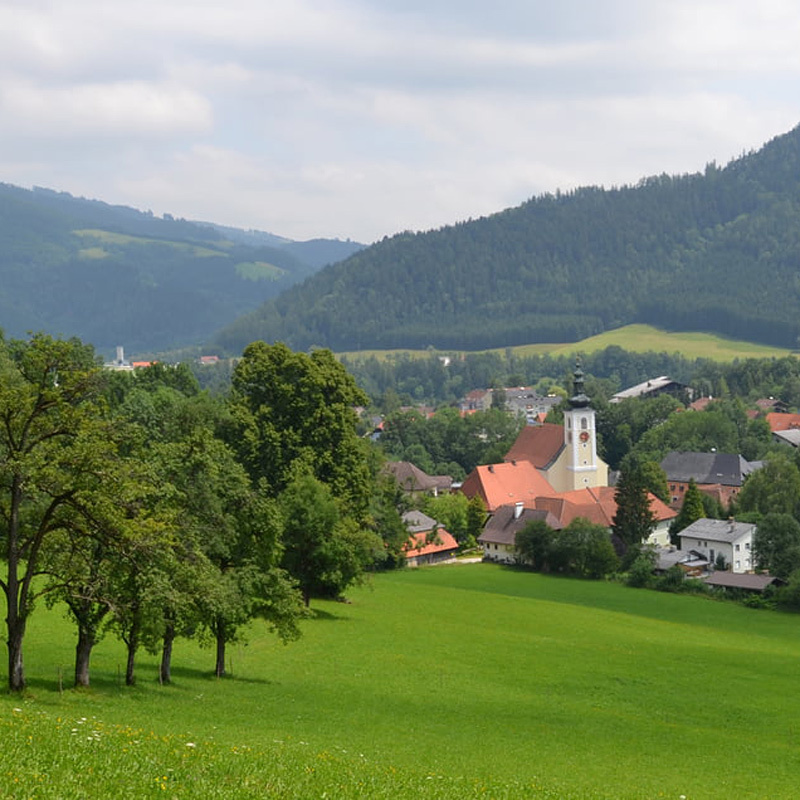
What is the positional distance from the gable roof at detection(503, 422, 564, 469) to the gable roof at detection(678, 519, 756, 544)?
70.8 feet

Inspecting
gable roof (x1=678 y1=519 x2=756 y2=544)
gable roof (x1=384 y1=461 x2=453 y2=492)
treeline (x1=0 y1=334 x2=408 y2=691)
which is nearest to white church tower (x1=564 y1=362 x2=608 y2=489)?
gable roof (x1=384 y1=461 x2=453 y2=492)

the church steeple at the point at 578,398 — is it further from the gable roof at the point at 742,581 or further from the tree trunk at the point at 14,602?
the tree trunk at the point at 14,602

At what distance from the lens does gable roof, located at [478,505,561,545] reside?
76.6 m

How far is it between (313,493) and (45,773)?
30872mm

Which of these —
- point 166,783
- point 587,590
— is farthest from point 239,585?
point 587,590

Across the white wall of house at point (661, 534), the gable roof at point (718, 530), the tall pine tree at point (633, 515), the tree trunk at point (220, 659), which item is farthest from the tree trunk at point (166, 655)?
the white wall of house at point (661, 534)

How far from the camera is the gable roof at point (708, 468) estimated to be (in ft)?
331

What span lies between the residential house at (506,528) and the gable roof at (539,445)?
18.0m

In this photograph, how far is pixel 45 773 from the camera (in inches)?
538

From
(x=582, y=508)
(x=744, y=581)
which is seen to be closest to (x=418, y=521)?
(x=582, y=508)

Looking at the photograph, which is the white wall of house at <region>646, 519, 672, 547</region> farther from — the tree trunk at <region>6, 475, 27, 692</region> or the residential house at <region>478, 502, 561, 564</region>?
the tree trunk at <region>6, 475, 27, 692</region>

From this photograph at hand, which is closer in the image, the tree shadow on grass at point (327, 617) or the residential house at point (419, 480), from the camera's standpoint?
the tree shadow on grass at point (327, 617)

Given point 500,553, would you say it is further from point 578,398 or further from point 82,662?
point 82,662

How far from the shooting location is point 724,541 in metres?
72.4
